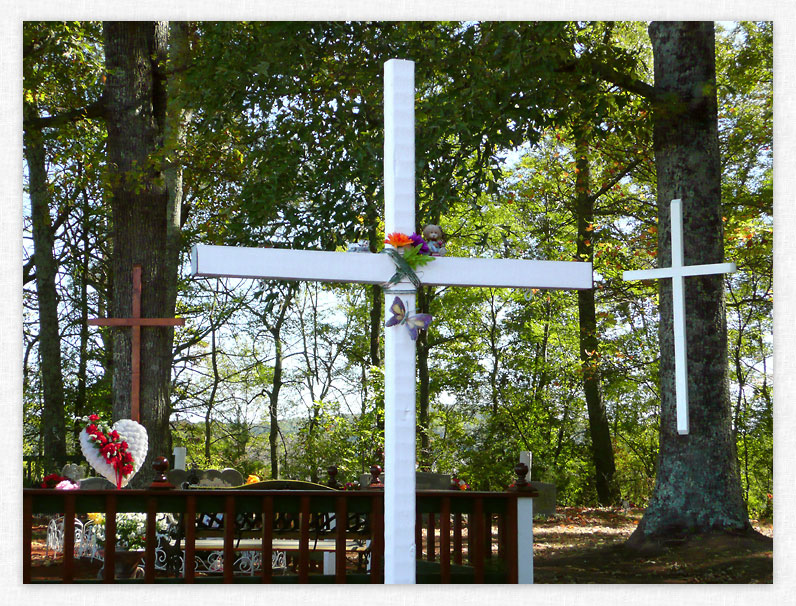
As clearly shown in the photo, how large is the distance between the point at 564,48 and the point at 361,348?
8080 millimetres

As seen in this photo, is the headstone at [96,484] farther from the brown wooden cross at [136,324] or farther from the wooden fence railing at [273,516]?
the wooden fence railing at [273,516]

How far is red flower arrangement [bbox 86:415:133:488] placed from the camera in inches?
197

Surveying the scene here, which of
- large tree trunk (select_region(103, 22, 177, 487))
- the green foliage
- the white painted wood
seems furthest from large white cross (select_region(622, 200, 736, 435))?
large tree trunk (select_region(103, 22, 177, 487))

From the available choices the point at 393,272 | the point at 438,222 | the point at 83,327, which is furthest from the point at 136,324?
the point at 83,327

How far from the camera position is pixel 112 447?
5.02 meters

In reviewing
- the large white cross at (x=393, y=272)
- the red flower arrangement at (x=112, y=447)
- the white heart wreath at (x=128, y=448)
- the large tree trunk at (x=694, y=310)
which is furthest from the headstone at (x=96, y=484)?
the large white cross at (x=393, y=272)

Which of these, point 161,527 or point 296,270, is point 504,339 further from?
point 296,270

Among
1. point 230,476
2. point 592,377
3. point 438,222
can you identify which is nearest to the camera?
point 230,476

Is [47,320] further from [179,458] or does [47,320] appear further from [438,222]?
[438,222]

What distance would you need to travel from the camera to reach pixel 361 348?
46.0ft

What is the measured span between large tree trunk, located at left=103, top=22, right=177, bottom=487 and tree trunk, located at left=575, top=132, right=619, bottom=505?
5084mm

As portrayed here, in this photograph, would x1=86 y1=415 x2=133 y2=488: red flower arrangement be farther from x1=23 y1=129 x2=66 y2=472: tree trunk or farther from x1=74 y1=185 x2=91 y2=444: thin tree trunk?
x1=74 y1=185 x2=91 y2=444: thin tree trunk

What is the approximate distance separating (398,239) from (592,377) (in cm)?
789

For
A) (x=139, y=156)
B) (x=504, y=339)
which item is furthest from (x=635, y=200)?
(x=139, y=156)
